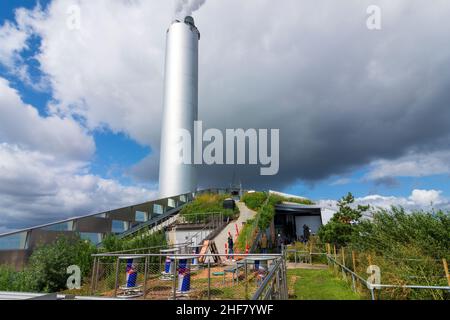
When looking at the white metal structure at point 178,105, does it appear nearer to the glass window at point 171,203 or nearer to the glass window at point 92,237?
the glass window at point 171,203

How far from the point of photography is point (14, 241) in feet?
26.7

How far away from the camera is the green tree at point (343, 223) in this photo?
1919cm

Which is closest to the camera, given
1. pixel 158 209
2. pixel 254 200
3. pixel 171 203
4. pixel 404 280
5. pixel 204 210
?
pixel 404 280

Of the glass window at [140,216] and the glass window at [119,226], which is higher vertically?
the glass window at [140,216]

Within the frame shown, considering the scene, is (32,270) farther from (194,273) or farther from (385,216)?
(385,216)

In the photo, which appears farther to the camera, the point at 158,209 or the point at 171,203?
the point at 171,203

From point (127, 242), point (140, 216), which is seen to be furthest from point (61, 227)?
point (140, 216)

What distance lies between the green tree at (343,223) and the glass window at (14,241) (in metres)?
17.3

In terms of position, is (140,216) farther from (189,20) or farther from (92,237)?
(189,20)

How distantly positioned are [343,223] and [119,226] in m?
14.3

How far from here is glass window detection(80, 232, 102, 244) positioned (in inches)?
441

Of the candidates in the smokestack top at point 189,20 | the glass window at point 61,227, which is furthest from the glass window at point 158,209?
the smokestack top at point 189,20
